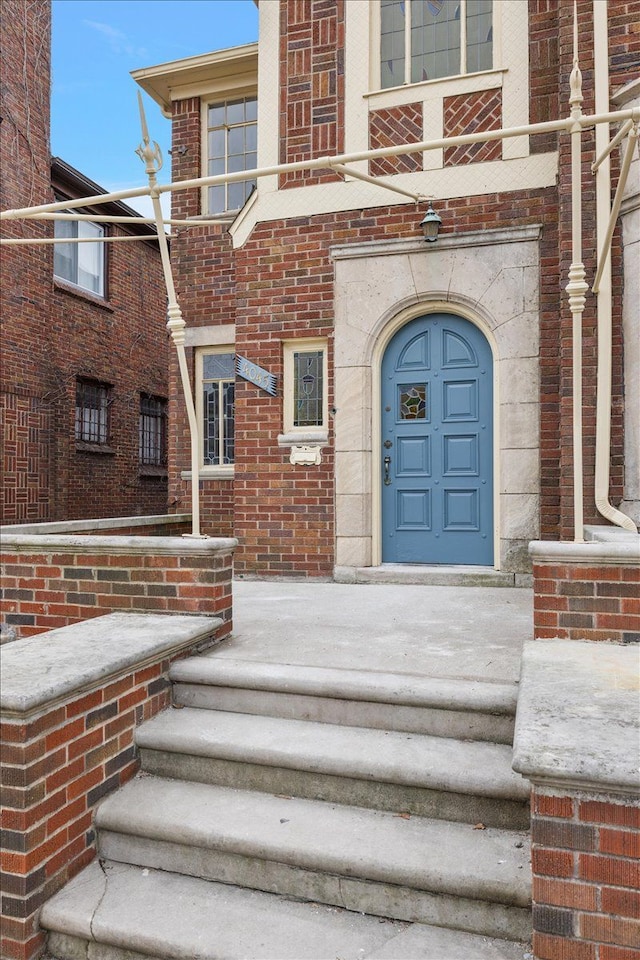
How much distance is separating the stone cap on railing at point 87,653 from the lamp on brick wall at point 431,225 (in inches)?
161

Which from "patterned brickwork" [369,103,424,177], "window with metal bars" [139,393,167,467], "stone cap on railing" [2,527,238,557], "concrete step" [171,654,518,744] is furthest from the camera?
"window with metal bars" [139,393,167,467]

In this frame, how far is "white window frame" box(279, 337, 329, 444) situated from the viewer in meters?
6.39

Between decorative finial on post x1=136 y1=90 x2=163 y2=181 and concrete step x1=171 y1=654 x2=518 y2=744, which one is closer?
concrete step x1=171 y1=654 x2=518 y2=744

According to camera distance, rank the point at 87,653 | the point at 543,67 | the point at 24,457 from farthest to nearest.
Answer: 1. the point at 24,457
2. the point at 543,67
3. the point at 87,653

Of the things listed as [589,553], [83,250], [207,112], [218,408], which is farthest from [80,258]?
[589,553]

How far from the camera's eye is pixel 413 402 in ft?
20.5

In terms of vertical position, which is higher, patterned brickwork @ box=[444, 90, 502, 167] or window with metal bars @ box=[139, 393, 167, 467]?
patterned brickwork @ box=[444, 90, 502, 167]

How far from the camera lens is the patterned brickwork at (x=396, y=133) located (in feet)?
20.2

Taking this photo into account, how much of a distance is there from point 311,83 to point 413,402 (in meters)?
3.20

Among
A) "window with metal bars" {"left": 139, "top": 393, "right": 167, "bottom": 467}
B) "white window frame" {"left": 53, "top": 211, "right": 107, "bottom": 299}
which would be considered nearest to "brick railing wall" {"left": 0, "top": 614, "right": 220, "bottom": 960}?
"white window frame" {"left": 53, "top": 211, "right": 107, "bottom": 299}

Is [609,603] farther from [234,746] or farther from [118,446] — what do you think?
[118,446]

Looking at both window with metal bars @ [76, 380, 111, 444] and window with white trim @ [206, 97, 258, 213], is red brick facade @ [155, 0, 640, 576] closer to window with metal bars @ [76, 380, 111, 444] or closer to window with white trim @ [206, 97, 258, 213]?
window with white trim @ [206, 97, 258, 213]

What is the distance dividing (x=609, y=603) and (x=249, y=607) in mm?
2602

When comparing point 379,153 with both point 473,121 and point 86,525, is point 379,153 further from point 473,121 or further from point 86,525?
point 86,525
